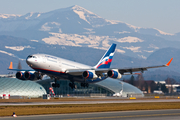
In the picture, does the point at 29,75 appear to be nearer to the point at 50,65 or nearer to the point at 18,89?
the point at 50,65

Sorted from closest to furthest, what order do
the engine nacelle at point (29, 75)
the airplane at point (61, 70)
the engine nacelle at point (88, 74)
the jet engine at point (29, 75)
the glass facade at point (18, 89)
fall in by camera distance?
the airplane at point (61, 70) < the engine nacelle at point (88, 74) < the jet engine at point (29, 75) < the engine nacelle at point (29, 75) < the glass facade at point (18, 89)

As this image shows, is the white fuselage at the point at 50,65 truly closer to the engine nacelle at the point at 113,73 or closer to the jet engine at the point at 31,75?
the jet engine at the point at 31,75

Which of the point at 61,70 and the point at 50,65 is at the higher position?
the point at 50,65

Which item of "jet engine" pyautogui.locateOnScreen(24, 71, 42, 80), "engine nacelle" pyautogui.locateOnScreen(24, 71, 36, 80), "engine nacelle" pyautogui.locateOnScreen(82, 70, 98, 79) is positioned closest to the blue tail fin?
"engine nacelle" pyautogui.locateOnScreen(82, 70, 98, 79)

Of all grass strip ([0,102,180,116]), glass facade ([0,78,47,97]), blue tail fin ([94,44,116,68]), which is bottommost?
grass strip ([0,102,180,116])

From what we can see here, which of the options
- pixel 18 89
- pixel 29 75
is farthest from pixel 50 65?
pixel 18 89

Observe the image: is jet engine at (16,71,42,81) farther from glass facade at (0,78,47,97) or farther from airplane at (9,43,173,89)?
glass facade at (0,78,47,97)

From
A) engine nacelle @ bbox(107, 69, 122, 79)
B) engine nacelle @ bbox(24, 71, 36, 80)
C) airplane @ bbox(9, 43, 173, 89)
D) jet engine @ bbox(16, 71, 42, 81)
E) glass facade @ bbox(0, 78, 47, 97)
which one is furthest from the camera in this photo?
glass facade @ bbox(0, 78, 47, 97)

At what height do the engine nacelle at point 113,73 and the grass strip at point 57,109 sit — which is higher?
the engine nacelle at point 113,73

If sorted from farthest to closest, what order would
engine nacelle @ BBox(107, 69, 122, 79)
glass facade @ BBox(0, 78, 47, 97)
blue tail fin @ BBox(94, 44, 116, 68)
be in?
1. glass facade @ BBox(0, 78, 47, 97)
2. blue tail fin @ BBox(94, 44, 116, 68)
3. engine nacelle @ BBox(107, 69, 122, 79)

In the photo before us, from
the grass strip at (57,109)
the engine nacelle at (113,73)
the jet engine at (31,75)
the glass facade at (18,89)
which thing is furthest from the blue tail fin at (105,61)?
the glass facade at (18,89)

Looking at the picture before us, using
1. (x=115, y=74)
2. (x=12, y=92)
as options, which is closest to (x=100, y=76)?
(x=115, y=74)

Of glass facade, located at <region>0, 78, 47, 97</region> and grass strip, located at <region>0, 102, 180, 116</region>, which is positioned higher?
glass facade, located at <region>0, 78, 47, 97</region>

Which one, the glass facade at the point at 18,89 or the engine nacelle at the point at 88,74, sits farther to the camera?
the glass facade at the point at 18,89
